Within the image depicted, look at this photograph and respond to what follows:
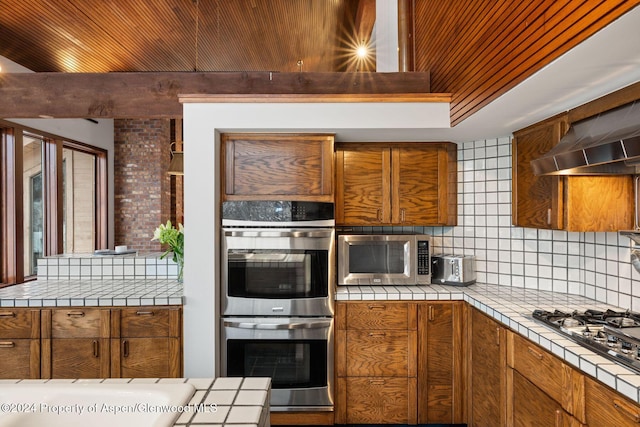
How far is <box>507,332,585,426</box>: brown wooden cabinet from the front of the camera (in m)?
1.45

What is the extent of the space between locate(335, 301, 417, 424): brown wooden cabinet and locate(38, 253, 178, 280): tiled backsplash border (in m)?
1.49

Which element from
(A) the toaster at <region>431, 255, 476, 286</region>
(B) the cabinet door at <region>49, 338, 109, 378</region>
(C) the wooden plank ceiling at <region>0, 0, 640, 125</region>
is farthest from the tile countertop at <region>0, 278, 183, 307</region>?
(A) the toaster at <region>431, 255, 476, 286</region>

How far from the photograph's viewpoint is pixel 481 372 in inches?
87.5

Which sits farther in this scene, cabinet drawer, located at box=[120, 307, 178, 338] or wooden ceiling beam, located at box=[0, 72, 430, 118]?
wooden ceiling beam, located at box=[0, 72, 430, 118]

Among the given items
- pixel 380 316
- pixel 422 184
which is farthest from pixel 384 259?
pixel 422 184

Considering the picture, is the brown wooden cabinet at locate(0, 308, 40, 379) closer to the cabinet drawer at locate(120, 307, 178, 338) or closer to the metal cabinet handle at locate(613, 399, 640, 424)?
the cabinet drawer at locate(120, 307, 178, 338)

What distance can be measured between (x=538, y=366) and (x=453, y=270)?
3.50 feet

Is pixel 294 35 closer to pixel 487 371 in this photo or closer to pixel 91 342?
pixel 91 342

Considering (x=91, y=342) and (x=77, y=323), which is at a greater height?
(x=77, y=323)

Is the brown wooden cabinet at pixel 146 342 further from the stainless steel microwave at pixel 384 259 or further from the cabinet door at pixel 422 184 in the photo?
the cabinet door at pixel 422 184

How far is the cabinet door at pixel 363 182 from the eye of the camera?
273cm

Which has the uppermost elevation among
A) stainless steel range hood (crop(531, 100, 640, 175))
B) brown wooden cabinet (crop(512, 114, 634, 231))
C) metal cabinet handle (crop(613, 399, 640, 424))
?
stainless steel range hood (crop(531, 100, 640, 175))

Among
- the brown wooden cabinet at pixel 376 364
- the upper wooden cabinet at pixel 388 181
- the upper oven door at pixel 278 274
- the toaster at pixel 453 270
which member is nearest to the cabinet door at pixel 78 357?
the upper oven door at pixel 278 274

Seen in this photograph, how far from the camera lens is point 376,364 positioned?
7.99ft
